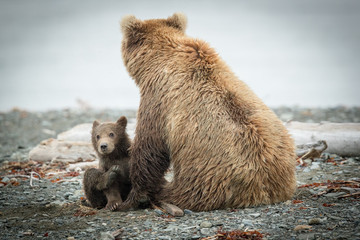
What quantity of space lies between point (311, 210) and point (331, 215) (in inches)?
11.3

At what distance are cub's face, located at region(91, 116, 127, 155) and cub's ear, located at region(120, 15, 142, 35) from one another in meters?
1.34

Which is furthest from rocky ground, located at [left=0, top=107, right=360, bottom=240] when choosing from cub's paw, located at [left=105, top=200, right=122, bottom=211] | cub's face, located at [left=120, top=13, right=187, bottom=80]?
cub's face, located at [left=120, top=13, right=187, bottom=80]

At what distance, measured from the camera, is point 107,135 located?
591cm

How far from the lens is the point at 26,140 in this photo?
40.8 feet

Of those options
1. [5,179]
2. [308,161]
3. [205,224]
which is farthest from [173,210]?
[5,179]

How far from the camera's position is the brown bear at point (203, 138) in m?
4.90

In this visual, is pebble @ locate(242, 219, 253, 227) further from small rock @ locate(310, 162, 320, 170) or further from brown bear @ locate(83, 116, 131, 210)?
small rock @ locate(310, 162, 320, 170)

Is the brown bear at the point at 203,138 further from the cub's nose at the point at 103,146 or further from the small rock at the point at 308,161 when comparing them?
the small rock at the point at 308,161

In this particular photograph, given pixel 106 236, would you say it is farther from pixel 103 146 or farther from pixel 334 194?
pixel 334 194

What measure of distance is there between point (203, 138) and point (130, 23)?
2.03 metres

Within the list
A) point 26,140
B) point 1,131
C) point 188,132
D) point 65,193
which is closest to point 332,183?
point 188,132

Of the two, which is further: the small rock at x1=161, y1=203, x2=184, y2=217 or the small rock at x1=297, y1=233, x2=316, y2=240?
the small rock at x1=161, y1=203, x2=184, y2=217

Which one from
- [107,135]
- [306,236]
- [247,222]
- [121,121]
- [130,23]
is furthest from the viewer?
[121,121]

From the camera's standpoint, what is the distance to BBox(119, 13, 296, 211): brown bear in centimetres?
490
